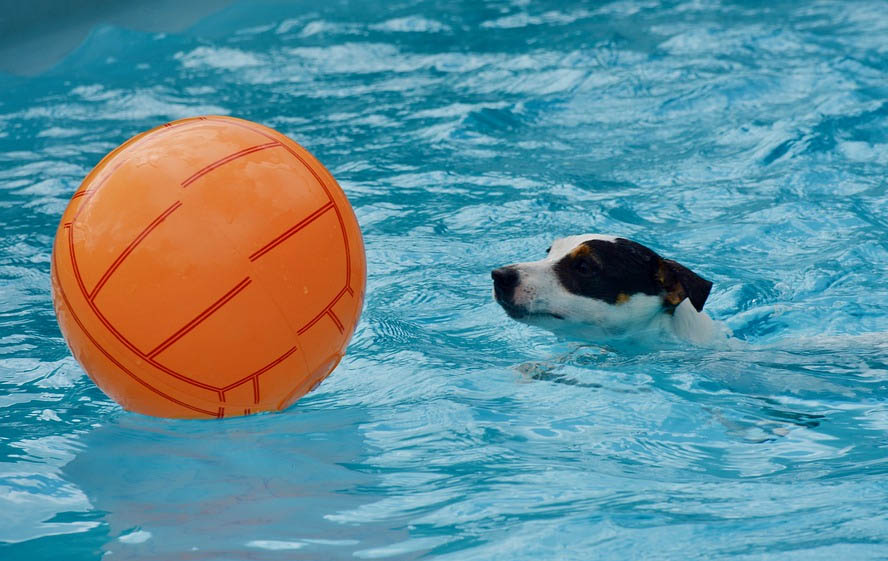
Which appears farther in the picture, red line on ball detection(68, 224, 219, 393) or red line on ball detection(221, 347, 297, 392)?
red line on ball detection(221, 347, 297, 392)

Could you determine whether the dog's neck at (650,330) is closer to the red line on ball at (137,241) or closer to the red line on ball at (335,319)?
the red line on ball at (335,319)

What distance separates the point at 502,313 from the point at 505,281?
1.21 metres

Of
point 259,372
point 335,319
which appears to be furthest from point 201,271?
point 335,319

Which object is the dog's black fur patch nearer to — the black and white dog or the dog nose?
the black and white dog

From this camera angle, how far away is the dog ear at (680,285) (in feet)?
15.8

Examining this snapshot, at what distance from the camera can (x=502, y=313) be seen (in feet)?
19.1

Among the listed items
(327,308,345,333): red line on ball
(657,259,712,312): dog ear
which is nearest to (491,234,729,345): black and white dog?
(657,259,712,312): dog ear

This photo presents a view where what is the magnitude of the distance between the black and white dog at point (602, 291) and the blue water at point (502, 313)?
16 cm

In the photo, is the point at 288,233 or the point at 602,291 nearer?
the point at 288,233

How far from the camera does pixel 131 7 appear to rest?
13.6 metres

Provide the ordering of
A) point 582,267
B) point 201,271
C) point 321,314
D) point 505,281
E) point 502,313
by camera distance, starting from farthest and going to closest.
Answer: point 502,313 < point 582,267 < point 505,281 < point 321,314 < point 201,271

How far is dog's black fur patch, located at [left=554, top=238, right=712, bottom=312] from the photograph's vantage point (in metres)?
4.75

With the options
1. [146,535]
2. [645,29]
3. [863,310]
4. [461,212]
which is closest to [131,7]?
[645,29]

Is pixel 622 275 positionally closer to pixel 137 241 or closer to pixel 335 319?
pixel 335 319
